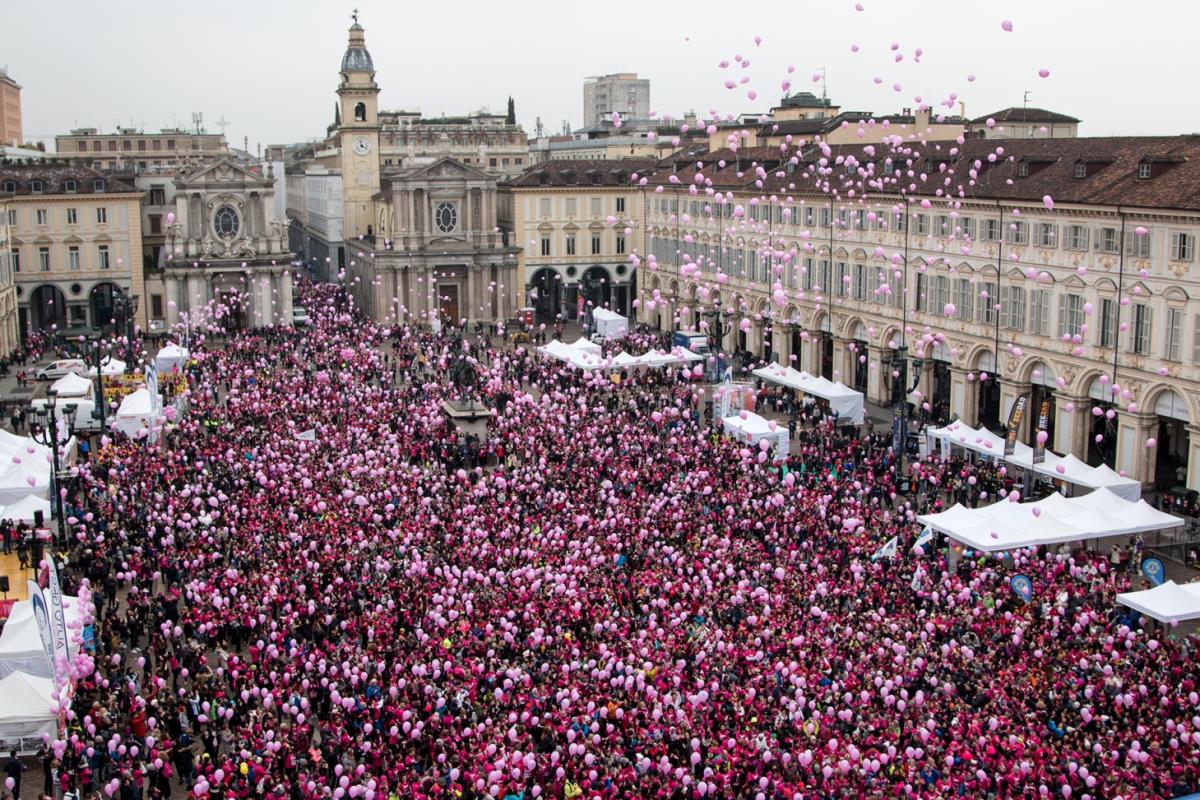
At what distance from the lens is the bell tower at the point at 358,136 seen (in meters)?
90.4

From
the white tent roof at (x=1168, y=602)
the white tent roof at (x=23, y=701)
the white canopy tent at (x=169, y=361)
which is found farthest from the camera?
the white canopy tent at (x=169, y=361)

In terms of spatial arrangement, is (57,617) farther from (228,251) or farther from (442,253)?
(442,253)

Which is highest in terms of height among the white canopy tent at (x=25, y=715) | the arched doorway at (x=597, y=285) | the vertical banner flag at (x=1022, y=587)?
the arched doorway at (x=597, y=285)

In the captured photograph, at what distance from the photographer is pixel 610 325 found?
70.1 meters

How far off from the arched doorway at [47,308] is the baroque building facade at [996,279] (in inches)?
1528

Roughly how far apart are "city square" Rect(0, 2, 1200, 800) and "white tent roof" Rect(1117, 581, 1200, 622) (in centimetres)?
7

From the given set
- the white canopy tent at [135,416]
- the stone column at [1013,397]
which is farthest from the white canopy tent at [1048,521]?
the white canopy tent at [135,416]

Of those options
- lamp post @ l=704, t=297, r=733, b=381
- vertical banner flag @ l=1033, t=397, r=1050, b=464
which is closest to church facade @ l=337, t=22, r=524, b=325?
lamp post @ l=704, t=297, r=733, b=381

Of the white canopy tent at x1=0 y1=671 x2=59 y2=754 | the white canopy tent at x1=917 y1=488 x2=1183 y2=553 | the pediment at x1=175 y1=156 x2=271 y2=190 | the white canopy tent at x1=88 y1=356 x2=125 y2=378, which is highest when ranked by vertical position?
the pediment at x1=175 y1=156 x2=271 y2=190

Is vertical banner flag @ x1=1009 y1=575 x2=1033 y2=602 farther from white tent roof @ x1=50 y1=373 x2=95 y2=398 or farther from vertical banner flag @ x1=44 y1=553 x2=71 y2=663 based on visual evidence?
white tent roof @ x1=50 y1=373 x2=95 y2=398

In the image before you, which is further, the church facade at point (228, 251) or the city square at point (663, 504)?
the church facade at point (228, 251)

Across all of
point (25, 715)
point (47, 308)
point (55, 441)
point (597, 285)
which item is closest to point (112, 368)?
point (55, 441)

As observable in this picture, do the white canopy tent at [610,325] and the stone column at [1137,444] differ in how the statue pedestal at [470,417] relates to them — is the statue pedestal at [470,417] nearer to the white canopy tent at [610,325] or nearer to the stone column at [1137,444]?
the stone column at [1137,444]

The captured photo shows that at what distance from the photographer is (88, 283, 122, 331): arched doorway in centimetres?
7706
